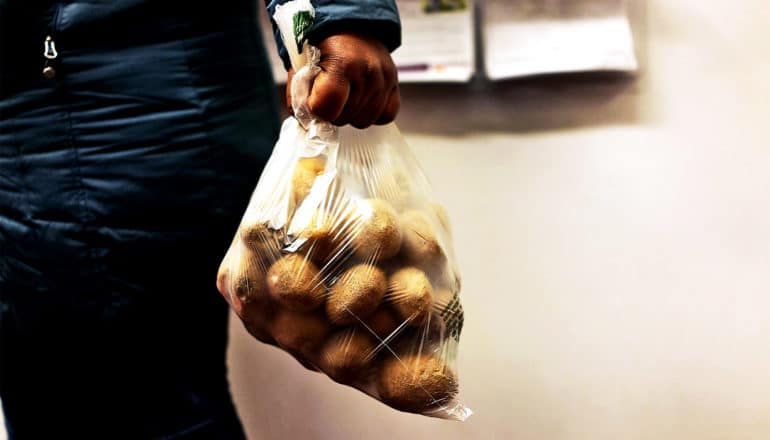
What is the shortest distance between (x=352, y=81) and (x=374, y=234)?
0.11m

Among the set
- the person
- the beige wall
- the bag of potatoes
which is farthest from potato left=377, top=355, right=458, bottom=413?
the beige wall

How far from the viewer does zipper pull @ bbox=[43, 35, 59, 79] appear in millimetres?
624

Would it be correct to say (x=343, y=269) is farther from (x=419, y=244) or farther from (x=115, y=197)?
(x=115, y=197)

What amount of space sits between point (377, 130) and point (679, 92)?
17.4 inches

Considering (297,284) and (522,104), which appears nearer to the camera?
(297,284)

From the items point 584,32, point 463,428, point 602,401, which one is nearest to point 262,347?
point 463,428

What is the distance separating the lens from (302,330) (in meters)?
0.54

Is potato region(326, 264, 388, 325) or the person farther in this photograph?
the person

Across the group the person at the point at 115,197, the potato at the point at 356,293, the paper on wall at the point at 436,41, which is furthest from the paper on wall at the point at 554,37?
the potato at the point at 356,293

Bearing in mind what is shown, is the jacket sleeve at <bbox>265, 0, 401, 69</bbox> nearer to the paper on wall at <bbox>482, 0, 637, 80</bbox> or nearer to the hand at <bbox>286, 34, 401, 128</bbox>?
the hand at <bbox>286, 34, 401, 128</bbox>

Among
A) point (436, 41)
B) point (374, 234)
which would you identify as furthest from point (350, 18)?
point (436, 41)

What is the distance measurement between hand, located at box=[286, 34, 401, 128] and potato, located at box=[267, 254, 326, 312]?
110 millimetres

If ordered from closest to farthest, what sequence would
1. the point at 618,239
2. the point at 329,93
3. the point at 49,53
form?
the point at 329,93, the point at 49,53, the point at 618,239

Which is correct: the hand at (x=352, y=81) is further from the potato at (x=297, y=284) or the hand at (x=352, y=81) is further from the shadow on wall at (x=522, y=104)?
the shadow on wall at (x=522, y=104)
